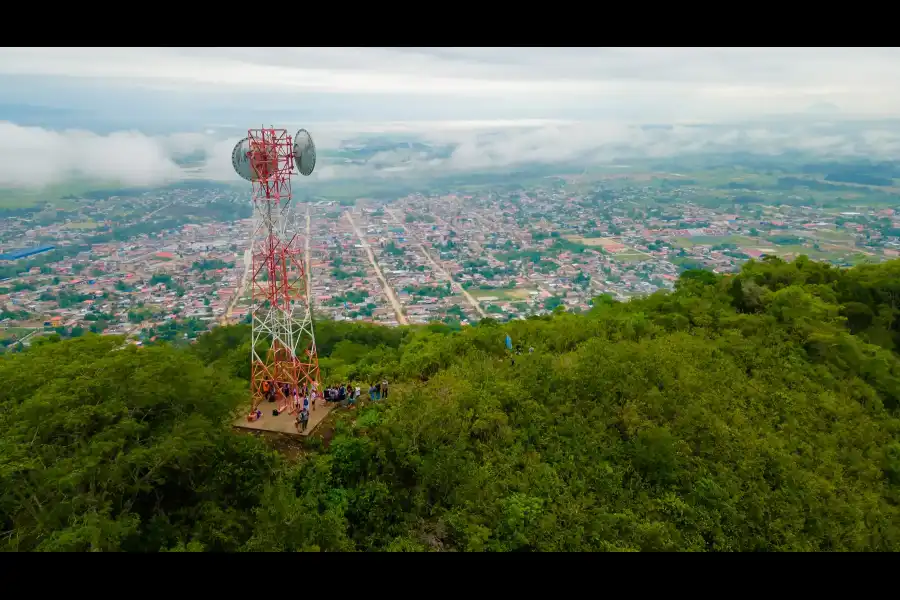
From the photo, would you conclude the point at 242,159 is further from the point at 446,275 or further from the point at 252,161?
the point at 446,275

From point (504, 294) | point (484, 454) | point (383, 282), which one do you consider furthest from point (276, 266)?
point (504, 294)

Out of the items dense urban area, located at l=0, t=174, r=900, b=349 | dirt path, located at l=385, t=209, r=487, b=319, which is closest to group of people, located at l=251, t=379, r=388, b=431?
dense urban area, located at l=0, t=174, r=900, b=349

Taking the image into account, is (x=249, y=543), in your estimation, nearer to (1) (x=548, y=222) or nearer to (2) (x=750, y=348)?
(2) (x=750, y=348)

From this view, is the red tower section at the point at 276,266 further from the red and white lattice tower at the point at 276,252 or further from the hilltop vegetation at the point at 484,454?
the hilltop vegetation at the point at 484,454

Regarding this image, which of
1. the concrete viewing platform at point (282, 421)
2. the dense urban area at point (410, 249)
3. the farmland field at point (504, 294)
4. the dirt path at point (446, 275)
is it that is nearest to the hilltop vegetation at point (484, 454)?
the concrete viewing platform at point (282, 421)

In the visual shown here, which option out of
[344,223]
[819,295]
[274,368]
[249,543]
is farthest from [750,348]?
[344,223]

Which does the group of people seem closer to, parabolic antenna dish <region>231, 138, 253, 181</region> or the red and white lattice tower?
the red and white lattice tower
